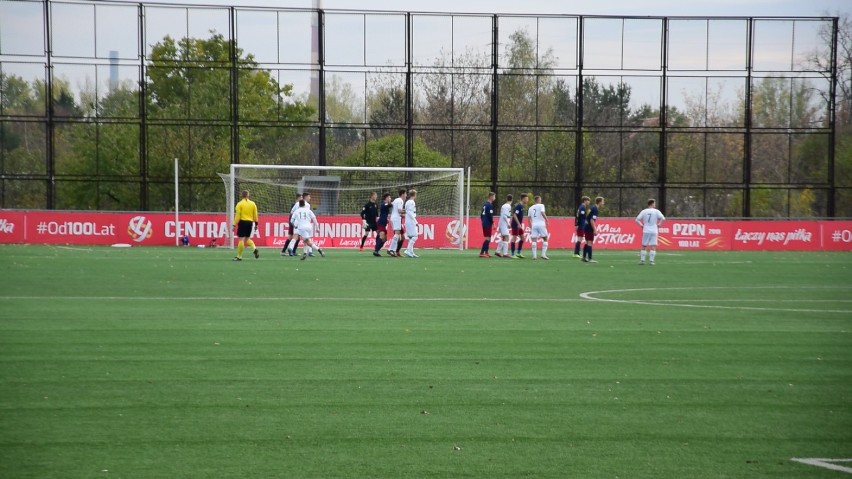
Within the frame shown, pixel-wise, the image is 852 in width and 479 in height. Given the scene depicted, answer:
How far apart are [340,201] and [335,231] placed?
2.00 m

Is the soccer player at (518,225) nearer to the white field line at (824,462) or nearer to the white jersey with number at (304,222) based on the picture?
the white jersey with number at (304,222)

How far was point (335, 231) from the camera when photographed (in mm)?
38344

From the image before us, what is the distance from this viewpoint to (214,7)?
44812 millimetres

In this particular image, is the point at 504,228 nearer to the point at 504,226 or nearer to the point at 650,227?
the point at 504,226

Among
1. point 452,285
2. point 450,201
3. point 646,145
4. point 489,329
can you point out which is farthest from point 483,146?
point 489,329

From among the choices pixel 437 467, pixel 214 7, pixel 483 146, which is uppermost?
pixel 214 7

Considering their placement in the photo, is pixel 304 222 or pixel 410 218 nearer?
pixel 304 222

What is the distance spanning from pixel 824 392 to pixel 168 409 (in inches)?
223

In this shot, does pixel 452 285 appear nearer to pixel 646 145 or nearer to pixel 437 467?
pixel 437 467

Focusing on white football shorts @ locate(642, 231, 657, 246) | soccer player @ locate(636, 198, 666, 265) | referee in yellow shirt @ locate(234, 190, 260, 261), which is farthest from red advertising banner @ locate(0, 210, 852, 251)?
white football shorts @ locate(642, 231, 657, 246)

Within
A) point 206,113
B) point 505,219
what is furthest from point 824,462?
point 206,113

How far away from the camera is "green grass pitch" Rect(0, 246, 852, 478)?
254 inches

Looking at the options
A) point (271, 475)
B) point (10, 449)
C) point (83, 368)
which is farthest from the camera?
point (83, 368)

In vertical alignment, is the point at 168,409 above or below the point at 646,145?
below
